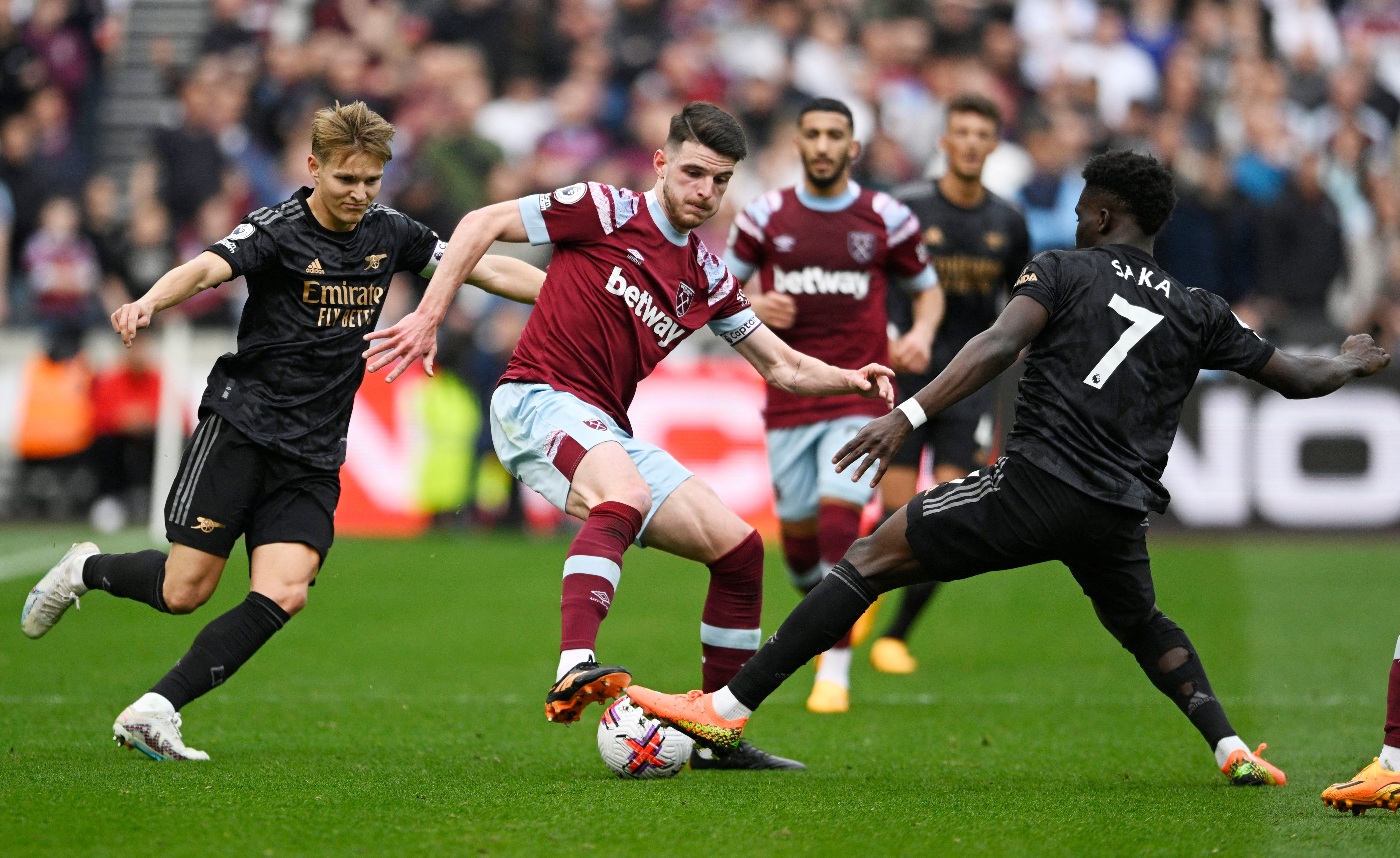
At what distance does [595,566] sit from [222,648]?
1595 millimetres

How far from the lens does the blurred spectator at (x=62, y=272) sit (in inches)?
638

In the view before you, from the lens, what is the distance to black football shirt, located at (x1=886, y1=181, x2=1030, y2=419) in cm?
853

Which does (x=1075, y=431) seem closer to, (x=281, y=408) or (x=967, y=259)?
(x=281, y=408)

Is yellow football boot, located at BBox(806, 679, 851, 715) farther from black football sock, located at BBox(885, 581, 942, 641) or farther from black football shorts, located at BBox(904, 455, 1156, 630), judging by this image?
black football shorts, located at BBox(904, 455, 1156, 630)

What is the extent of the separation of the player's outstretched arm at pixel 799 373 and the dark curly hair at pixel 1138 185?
3.51 feet

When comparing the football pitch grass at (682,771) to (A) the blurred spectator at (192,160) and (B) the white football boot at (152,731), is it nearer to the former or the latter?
(B) the white football boot at (152,731)

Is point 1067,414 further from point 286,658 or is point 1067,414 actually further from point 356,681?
point 286,658

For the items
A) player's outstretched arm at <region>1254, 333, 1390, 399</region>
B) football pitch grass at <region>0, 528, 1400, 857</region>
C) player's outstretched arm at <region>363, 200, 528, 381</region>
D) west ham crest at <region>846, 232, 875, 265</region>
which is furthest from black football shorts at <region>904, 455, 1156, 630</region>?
west ham crest at <region>846, 232, 875, 265</region>

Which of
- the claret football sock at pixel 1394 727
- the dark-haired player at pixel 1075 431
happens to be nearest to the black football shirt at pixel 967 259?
the dark-haired player at pixel 1075 431

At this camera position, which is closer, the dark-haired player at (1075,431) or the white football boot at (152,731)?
the dark-haired player at (1075,431)

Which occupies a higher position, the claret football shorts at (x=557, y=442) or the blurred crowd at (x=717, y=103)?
the blurred crowd at (x=717, y=103)

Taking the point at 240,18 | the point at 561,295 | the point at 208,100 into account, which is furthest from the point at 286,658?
the point at 240,18

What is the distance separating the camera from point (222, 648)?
19.2ft

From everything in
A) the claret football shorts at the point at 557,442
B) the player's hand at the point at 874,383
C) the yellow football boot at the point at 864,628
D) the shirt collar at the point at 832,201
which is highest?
the shirt collar at the point at 832,201
